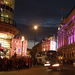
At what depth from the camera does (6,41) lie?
906 inches

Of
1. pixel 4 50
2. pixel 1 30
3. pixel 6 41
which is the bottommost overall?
Result: pixel 4 50

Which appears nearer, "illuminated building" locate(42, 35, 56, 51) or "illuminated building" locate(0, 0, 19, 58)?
"illuminated building" locate(0, 0, 19, 58)

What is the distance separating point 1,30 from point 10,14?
4.59 metres

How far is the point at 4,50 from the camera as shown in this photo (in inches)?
883

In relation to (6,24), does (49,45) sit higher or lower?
lower

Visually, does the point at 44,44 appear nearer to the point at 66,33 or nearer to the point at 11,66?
the point at 66,33

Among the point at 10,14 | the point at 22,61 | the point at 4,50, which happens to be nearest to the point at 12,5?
the point at 10,14

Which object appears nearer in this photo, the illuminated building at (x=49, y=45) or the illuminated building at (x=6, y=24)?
the illuminated building at (x=6, y=24)

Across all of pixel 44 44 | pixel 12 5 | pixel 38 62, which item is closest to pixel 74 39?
pixel 38 62

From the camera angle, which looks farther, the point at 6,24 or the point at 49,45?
the point at 49,45

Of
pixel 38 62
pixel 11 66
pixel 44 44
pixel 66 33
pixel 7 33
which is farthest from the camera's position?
pixel 44 44

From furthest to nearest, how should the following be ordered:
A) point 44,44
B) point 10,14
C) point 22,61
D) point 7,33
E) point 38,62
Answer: point 44,44 → point 38,62 → point 10,14 → point 7,33 → point 22,61

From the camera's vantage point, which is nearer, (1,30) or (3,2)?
(1,30)

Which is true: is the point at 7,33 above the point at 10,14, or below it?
below
